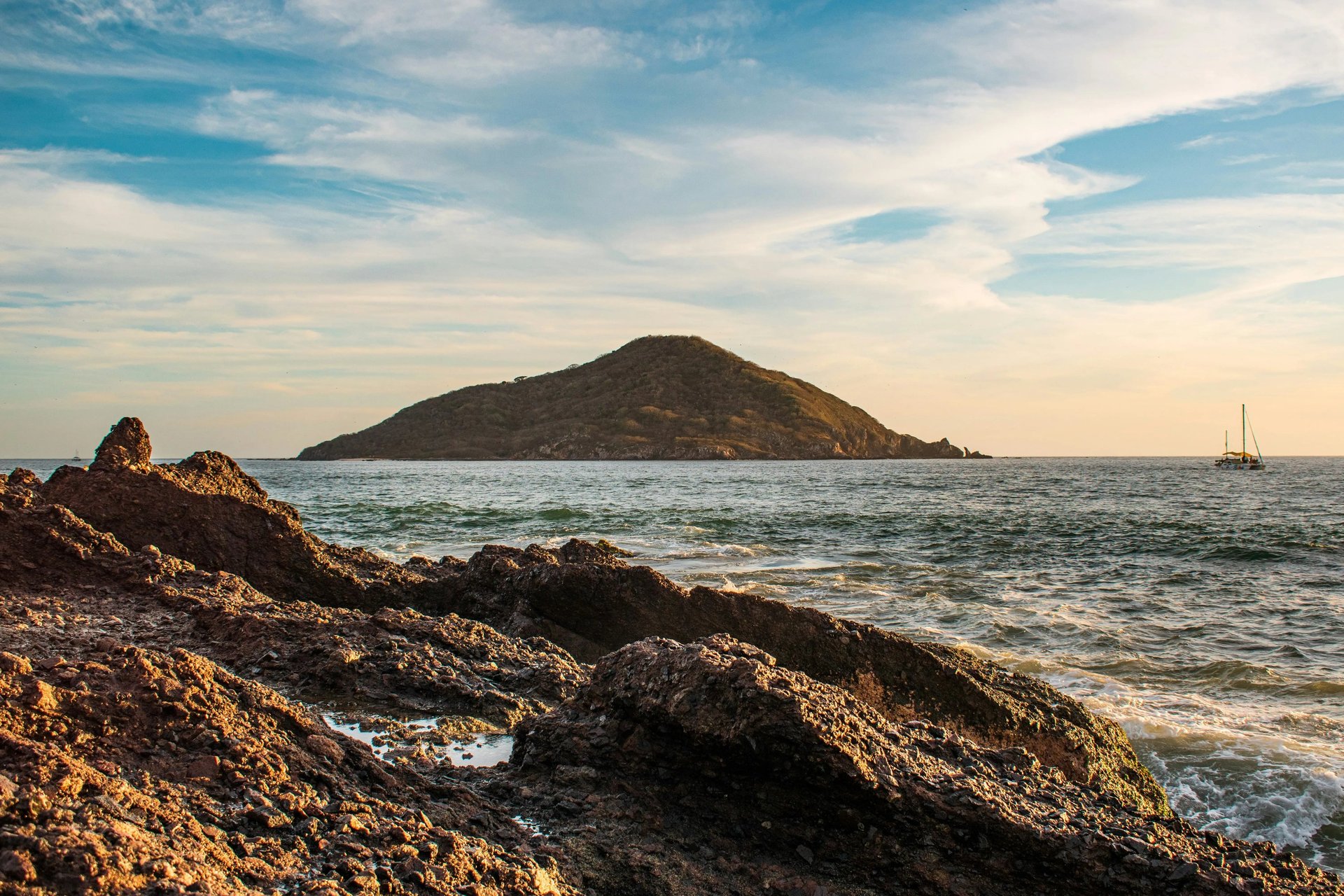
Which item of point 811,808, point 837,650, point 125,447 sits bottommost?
point 811,808

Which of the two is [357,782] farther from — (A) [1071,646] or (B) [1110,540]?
(B) [1110,540]

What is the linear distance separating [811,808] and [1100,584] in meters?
16.4

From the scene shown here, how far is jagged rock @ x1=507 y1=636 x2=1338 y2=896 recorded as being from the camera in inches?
155

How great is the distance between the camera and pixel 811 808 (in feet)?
13.9

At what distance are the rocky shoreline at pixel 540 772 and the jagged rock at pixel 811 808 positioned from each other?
0.01 meters

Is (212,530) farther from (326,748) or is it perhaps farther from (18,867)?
(18,867)

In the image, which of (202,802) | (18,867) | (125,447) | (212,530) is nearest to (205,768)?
(202,802)

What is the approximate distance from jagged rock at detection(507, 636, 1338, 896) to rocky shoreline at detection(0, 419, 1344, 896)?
0.01m

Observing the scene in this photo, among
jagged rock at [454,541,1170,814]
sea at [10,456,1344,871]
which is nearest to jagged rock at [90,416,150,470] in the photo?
jagged rock at [454,541,1170,814]

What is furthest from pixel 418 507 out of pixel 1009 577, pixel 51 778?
pixel 51 778

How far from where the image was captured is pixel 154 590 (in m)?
7.38

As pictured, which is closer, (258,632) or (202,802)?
(202,802)

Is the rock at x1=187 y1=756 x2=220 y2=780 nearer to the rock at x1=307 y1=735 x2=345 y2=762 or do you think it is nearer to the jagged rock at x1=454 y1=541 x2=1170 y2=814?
the rock at x1=307 y1=735 x2=345 y2=762

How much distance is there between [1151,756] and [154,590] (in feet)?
27.7
